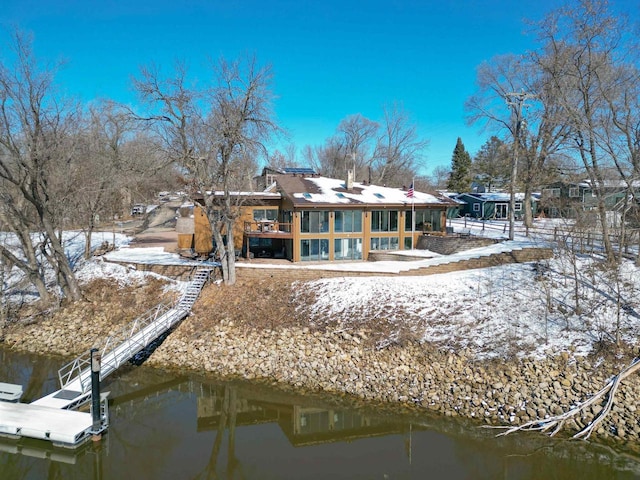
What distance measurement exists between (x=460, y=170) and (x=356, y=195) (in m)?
33.3

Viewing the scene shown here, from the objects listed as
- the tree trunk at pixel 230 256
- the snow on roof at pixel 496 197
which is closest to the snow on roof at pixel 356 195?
the tree trunk at pixel 230 256

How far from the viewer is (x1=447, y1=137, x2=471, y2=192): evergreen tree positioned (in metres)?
51.5

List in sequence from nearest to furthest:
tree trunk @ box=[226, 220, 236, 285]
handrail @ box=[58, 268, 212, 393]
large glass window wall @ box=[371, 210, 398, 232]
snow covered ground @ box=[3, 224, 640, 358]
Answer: handrail @ box=[58, 268, 212, 393] < snow covered ground @ box=[3, 224, 640, 358] < tree trunk @ box=[226, 220, 236, 285] < large glass window wall @ box=[371, 210, 398, 232]

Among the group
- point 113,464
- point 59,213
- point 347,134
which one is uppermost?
point 347,134

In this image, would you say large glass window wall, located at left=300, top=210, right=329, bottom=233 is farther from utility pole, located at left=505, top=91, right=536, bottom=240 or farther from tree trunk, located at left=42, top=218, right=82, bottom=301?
tree trunk, located at left=42, top=218, right=82, bottom=301

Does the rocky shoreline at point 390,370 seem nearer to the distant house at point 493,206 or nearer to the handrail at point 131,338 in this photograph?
the handrail at point 131,338

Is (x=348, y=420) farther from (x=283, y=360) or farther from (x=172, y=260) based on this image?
(x=172, y=260)

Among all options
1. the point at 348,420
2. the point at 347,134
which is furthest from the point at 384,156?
the point at 348,420

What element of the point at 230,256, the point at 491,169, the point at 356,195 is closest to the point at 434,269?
the point at 356,195

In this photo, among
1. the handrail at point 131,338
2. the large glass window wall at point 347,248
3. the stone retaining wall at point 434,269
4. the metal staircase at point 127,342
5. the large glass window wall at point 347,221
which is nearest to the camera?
the metal staircase at point 127,342

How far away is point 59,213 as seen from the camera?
2023cm

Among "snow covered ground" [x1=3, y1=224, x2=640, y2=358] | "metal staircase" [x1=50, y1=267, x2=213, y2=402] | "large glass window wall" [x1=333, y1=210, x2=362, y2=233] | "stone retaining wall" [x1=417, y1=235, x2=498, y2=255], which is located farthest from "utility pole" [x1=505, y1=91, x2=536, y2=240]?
"metal staircase" [x1=50, y1=267, x2=213, y2=402]

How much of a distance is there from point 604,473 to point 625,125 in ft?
40.4

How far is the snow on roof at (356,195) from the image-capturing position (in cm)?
Answer: 2347
